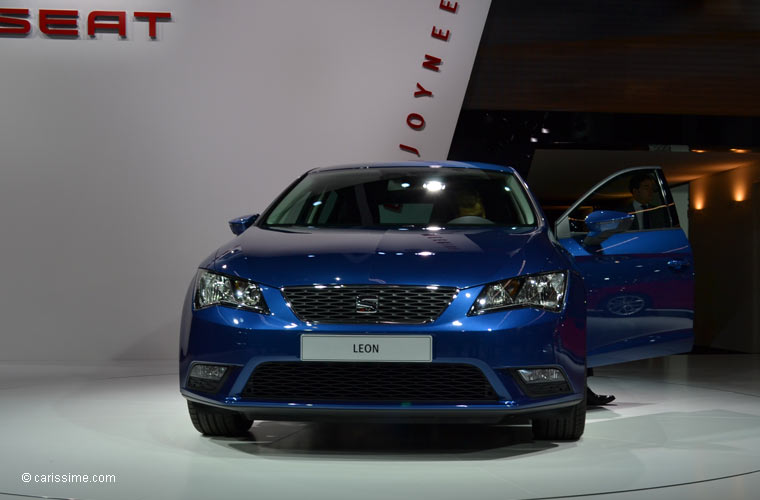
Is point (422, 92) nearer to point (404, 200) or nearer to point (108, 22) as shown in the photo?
point (108, 22)

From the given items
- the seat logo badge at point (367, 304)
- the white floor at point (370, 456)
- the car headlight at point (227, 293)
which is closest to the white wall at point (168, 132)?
the white floor at point (370, 456)

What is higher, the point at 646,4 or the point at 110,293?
the point at 646,4

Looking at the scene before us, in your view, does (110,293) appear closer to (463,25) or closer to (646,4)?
(463,25)

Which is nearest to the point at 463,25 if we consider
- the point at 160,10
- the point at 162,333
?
the point at 160,10

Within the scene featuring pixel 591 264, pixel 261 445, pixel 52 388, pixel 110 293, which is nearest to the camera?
pixel 261 445

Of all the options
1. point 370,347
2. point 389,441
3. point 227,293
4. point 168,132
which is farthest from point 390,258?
point 168,132

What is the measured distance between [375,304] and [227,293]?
607 millimetres

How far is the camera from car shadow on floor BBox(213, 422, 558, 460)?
391 cm

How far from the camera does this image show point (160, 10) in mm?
8445

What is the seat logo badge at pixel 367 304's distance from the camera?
3549 mm

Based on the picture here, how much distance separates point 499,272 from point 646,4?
5998 mm

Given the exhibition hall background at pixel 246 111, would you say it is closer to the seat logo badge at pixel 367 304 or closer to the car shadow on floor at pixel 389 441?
the car shadow on floor at pixel 389 441

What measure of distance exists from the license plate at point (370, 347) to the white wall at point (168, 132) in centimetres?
502

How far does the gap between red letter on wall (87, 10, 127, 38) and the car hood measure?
4922 mm
